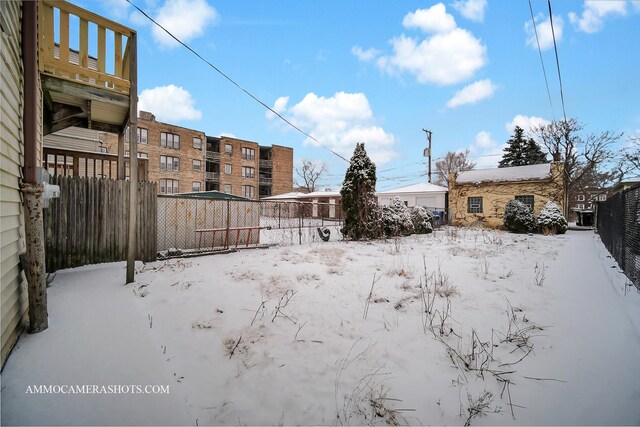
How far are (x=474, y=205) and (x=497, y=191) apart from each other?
1.70 metres

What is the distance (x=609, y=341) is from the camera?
9.83 ft

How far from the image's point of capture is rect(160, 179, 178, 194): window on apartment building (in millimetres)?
30630

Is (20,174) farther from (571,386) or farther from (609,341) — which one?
(609,341)

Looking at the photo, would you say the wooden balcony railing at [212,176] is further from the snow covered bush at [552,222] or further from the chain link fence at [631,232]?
the chain link fence at [631,232]

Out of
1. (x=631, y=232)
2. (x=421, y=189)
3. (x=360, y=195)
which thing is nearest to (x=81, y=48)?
(x=360, y=195)

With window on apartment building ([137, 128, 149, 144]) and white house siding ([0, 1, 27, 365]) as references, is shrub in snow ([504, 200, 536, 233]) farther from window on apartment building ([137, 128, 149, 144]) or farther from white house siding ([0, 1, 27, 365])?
window on apartment building ([137, 128, 149, 144])

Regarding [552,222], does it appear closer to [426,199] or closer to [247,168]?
[426,199]

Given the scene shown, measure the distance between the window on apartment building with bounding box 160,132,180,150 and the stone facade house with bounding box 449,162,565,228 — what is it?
1134 inches

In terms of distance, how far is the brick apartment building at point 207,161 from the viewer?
29.9 meters

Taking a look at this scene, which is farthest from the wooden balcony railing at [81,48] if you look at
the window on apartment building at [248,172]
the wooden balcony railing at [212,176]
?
the window on apartment building at [248,172]

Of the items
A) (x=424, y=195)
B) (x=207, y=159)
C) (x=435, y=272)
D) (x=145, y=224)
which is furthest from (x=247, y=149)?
(x=435, y=272)

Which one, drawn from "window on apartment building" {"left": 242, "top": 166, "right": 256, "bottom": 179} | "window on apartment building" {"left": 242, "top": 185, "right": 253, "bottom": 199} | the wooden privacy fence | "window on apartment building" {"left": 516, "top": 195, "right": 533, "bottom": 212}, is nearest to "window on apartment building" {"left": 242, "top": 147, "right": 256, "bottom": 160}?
"window on apartment building" {"left": 242, "top": 166, "right": 256, "bottom": 179}

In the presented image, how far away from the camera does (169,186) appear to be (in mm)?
31188

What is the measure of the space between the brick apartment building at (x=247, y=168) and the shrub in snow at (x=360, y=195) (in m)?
27.7
